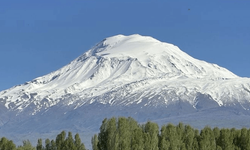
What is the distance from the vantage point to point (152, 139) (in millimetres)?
83500

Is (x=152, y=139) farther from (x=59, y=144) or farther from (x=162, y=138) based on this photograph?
(x=59, y=144)

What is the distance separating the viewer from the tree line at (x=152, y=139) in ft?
268

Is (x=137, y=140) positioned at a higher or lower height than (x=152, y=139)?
lower

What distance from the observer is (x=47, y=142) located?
9662 centimetres

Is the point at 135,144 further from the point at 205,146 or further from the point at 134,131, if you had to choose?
the point at 205,146

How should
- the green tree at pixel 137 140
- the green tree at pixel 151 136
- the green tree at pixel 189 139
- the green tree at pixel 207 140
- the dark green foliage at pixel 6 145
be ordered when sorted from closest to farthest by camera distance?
1. the green tree at pixel 137 140
2. the green tree at pixel 151 136
3. the green tree at pixel 207 140
4. the green tree at pixel 189 139
5. the dark green foliage at pixel 6 145

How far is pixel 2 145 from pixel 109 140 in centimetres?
1683

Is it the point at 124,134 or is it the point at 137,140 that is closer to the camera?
the point at 137,140

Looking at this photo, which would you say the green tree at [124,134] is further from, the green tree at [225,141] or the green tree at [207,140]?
the green tree at [225,141]

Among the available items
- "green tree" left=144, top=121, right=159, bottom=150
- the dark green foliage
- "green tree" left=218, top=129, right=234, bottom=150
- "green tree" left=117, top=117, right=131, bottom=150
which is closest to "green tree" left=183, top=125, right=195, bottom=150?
"green tree" left=218, top=129, right=234, bottom=150

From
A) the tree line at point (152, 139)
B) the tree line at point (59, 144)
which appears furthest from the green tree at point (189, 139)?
the tree line at point (59, 144)

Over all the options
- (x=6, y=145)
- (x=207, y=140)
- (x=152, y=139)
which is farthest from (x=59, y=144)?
(x=207, y=140)

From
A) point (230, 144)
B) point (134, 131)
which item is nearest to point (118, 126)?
point (134, 131)

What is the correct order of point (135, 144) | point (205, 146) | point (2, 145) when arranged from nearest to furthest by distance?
point (135, 144) → point (205, 146) → point (2, 145)
